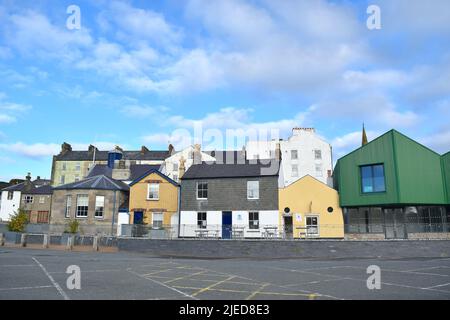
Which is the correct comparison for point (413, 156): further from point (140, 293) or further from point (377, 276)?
point (140, 293)

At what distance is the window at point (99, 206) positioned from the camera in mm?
36312

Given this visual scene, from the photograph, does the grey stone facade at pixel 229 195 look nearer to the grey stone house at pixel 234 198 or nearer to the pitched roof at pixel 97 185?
the grey stone house at pixel 234 198

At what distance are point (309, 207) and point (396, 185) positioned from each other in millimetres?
7456

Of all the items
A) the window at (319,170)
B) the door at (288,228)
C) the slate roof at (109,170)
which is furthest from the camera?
the window at (319,170)

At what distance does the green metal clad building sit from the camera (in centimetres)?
2841

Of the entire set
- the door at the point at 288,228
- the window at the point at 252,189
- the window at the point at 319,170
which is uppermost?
the window at the point at 319,170

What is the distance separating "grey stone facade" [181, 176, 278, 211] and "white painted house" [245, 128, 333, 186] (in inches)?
963

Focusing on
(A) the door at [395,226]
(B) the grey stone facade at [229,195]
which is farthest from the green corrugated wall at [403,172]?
(B) the grey stone facade at [229,195]

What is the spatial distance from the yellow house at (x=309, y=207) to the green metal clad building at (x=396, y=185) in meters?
1.37

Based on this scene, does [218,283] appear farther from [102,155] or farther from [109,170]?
[102,155]

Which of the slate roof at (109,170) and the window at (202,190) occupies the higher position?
the slate roof at (109,170)

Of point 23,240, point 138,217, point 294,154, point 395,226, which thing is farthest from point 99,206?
point 294,154

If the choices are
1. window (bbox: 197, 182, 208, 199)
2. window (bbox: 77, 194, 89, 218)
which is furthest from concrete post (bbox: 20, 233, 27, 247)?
window (bbox: 197, 182, 208, 199)
